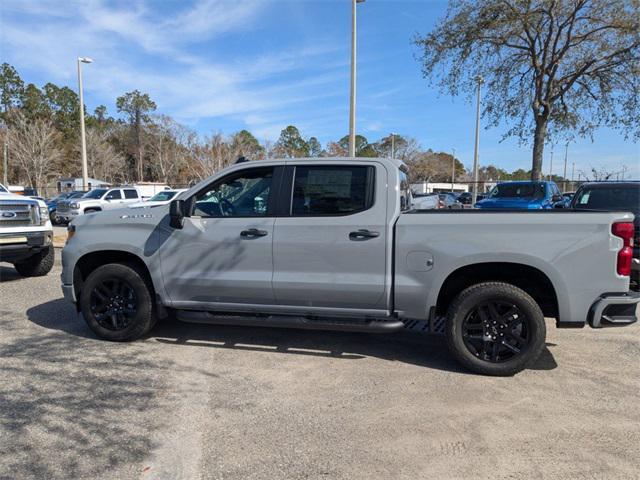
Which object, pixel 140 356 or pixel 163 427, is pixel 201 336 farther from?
pixel 163 427

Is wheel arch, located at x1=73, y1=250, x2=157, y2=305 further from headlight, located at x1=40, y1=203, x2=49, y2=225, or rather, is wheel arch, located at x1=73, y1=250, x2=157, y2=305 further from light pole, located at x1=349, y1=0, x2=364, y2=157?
light pole, located at x1=349, y1=0, x2=364, y2=157

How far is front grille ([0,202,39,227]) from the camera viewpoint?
7.88 metres

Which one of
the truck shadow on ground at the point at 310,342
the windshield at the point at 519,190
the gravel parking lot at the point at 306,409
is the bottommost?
the gravel parking lot at the point at 306,409

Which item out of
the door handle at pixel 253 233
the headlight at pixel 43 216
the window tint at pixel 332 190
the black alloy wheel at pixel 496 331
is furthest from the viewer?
the headlight at pixel 43 216

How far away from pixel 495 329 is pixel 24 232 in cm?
751

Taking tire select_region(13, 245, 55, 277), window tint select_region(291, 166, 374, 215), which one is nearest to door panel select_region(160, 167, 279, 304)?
window tint select_region(291, 166, 374, 215)

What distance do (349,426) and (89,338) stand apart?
331 cm

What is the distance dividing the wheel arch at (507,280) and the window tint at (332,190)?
1076 millimetres

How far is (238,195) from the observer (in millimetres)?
4848

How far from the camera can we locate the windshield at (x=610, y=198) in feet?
27.7

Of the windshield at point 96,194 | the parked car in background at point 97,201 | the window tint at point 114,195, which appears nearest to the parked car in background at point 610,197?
the parked car in background at point 97,201

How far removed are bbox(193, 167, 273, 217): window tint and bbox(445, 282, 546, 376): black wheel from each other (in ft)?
6.86

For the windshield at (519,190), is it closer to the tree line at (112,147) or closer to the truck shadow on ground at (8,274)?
the truck shadow on ground at (8,274)

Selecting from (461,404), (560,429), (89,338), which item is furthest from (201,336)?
(560,429)
